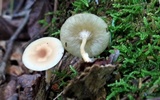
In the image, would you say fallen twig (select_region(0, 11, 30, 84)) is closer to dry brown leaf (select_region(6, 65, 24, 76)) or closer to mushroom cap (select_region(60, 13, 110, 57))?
dry brown leaf (select_region(6, 65, 24, 76))

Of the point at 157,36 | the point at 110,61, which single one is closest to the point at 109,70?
the point at 110,61

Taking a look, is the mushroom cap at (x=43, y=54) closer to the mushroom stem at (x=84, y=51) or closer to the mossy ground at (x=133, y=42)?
the mushroom stem at (x=84, y=51)

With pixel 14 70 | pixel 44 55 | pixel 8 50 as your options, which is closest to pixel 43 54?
pixel 44 55

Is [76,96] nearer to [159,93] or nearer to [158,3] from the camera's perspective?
[159,93]

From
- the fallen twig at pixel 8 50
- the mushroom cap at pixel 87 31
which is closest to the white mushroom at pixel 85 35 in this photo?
Answer: the mushroom cap at pixel 87 31

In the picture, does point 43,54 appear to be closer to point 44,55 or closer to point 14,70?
point 44,55
